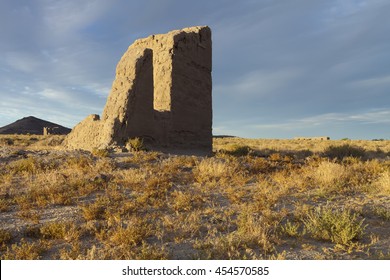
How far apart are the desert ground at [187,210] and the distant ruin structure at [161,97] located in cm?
263

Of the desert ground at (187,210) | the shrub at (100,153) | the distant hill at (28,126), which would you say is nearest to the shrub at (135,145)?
the shrub at (100,153)

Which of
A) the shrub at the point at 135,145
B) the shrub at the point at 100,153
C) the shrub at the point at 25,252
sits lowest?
the shrub at the point at 25,252

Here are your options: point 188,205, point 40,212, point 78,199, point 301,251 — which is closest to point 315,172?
point 188,205

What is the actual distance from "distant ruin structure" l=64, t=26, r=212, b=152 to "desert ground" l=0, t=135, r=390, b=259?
2629 mm

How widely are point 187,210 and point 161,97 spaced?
31.5ft

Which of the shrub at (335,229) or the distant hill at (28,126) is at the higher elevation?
the distant hill at (28,126)

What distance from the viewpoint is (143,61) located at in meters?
15.1

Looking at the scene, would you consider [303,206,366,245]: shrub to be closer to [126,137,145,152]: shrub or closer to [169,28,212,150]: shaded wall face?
[126,137,145,152]: shrub

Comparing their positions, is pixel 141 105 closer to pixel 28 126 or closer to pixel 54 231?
pixel 54 231

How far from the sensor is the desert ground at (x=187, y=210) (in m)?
5.61

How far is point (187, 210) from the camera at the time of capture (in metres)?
7.61

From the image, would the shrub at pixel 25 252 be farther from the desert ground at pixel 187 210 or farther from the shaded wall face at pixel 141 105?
the shaded wall face at pixel 141 105

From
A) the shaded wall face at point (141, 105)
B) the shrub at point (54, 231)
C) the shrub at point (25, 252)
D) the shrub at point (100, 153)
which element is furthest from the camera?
the shaded wall face at point (141, 105)

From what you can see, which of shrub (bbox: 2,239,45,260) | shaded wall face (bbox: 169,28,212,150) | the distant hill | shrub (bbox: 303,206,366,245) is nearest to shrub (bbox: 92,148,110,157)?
shaded wall face (bbox: 169,28,212,150)
